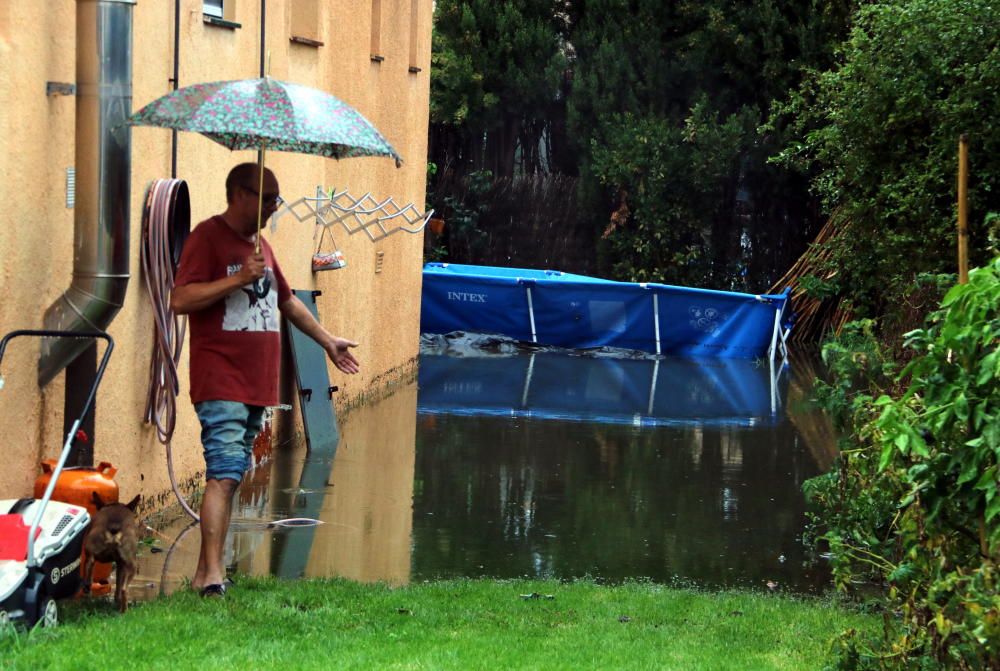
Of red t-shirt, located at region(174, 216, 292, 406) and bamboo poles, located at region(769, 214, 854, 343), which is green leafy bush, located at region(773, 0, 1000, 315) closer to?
Answer: red t-shirt, located at region(174, 216, 292, 406)

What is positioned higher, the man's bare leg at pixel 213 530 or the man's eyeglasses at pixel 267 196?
the man's eyeglasses at pixel 267 196

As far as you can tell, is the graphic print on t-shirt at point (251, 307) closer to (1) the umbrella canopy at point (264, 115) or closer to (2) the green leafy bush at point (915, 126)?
(1) the umbrella canopy at point (264, 115)

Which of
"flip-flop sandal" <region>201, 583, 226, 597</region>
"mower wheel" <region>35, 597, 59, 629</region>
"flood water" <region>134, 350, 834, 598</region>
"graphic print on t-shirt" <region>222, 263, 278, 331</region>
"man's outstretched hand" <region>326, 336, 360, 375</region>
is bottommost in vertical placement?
"flood water" <region>134, 350, 834, 598</region>

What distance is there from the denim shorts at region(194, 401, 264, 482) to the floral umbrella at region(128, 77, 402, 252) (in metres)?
0.72

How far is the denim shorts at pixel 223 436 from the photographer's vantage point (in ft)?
19.9

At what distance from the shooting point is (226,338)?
613cm

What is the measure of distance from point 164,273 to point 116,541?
7.68 ft

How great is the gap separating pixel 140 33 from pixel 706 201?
16.5 meters

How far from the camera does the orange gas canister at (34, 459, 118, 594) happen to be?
19.2 ft

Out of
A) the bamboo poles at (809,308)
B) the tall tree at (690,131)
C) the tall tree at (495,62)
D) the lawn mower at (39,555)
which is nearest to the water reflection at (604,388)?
the bamboo poles at (809,308)

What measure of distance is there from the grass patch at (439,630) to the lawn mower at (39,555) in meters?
0.09

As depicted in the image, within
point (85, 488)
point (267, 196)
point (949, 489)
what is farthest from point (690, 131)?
point (949, 489)

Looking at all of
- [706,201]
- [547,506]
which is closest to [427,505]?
[547,506]

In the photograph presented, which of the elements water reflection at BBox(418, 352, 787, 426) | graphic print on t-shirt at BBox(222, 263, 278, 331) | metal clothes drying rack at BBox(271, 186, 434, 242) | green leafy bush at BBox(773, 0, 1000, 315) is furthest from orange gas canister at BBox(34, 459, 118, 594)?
water reflection at BBox(418, 352, 787, 426)
